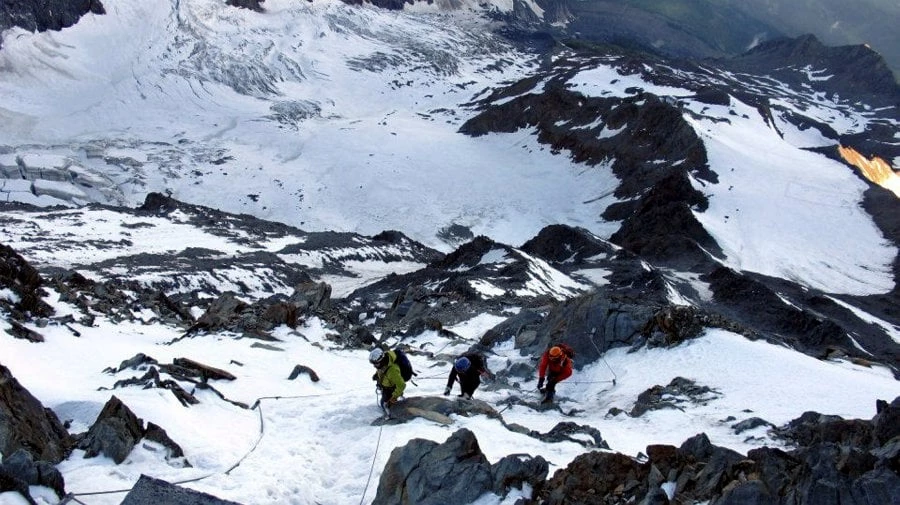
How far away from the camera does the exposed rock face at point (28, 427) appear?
24.9 feet

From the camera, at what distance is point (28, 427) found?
811cm

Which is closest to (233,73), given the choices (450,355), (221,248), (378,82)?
(378,82)

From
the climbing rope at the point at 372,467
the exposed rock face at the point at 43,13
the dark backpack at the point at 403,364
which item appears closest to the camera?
the climbing rope at the point at 372,467

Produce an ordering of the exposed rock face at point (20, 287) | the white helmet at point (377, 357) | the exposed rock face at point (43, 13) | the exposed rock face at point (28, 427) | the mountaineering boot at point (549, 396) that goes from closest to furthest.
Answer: the exposed rock face at point (28, 427) < the white helmet at point (377, 357) < the mountaineering boot at point (549, 396) < the exposed rock face at point (20, 287) < the exposed rock face at point (43, 13)

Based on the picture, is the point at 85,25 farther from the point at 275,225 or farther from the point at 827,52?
the point at 827,52

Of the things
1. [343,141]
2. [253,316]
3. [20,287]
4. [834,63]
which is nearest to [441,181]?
[343,141]

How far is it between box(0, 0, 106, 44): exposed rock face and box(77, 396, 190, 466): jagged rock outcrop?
102008 mm

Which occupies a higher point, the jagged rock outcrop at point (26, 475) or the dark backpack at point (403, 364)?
the jagged rock outcrop at point (26, 475)

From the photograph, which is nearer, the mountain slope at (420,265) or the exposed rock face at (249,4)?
the mountain slope at (420,265)

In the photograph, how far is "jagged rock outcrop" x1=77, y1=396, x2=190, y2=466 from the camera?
8.38 m

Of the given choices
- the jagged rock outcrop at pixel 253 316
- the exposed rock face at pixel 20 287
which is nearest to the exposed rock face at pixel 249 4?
the jagged rock outcrop at pixel 253 316

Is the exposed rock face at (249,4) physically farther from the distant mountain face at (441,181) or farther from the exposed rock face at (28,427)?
the exposed rock face at (28,427)

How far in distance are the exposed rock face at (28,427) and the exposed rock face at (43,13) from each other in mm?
101668

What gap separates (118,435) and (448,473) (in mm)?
3971
